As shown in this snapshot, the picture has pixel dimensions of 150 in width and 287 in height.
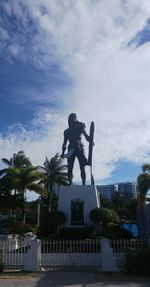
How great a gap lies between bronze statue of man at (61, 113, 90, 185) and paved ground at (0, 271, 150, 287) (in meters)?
9.20

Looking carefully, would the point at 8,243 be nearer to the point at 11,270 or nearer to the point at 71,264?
the point at 11,270

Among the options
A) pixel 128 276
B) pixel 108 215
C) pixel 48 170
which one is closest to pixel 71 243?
pixel 128 276

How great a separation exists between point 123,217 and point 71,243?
43.6m

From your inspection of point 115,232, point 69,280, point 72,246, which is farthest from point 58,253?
point 115,232

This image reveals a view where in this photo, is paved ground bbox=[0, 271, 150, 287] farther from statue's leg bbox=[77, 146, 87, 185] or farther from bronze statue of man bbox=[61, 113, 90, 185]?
bronze statue of man bbox=[61, 113, 90, 185]

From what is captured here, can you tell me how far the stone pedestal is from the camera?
2031 cm

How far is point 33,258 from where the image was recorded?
14.0m

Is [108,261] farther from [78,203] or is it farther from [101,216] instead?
[78,203]

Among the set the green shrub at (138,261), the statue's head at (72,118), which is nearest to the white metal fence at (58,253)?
the green shrub at (138,261)

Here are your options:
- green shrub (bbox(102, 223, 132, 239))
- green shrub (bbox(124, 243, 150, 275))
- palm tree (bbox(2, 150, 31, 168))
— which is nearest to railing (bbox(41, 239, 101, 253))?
green shrub (bbox(124, 243, 150, 275))

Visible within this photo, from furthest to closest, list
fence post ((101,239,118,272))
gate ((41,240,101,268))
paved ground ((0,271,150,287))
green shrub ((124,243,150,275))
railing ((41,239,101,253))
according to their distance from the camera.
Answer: railing ((41,239,101,253)) → gate ((41,240,101,268)) → fence post ((101,239,118,272)) → green shrub ((124,243,150,275)) → paved ground ((0,271,150,287))

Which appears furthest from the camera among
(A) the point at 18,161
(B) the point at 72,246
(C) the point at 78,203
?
(A) the point at 18,161

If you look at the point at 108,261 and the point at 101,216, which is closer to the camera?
the point at 108,261

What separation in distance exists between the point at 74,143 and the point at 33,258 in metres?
9.52
